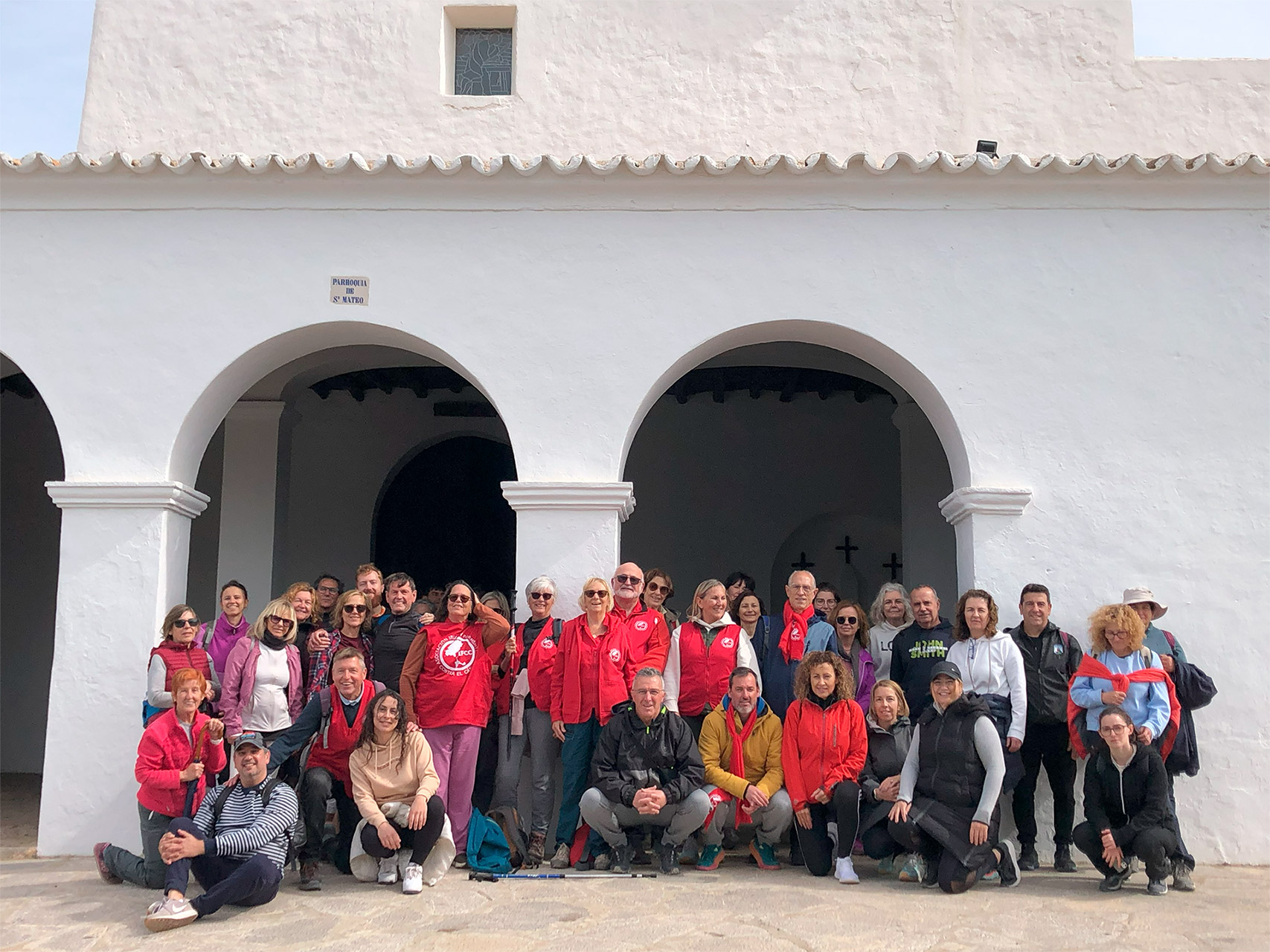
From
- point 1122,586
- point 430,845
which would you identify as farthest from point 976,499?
point 430,845

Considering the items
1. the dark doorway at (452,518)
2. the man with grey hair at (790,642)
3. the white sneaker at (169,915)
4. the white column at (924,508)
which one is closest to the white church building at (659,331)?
the man with grey hair at (790,642)

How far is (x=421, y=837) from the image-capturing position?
5680mm

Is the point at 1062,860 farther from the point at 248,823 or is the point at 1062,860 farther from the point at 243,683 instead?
the point at 243,683

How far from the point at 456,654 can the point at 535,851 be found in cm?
112

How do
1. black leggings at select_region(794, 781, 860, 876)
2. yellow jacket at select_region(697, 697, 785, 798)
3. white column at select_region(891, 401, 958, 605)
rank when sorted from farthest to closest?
white column at select_region(891, 401, 958, 605), yellow jacket at select_region(697, 697, 785, 798), black leggings at select_region(794, 781, 860, 876)

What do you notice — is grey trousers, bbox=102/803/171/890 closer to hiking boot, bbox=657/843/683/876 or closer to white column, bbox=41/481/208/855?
white column, bbox=41/481/208/855

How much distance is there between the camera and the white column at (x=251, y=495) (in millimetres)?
9055

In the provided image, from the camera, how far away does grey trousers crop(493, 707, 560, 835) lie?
6.31 meters

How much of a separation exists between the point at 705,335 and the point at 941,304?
1.42 meters

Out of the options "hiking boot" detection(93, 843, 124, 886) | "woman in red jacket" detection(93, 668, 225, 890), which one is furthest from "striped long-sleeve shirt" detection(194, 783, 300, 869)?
"hiking boot" detection(93, 843, 124, 886)

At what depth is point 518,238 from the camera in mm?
7113

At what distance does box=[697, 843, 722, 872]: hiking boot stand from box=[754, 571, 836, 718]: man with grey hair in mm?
797

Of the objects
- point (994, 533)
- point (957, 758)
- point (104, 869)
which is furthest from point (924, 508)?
point (104, 869)

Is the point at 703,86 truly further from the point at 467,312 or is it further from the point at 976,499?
the point at 976,499
